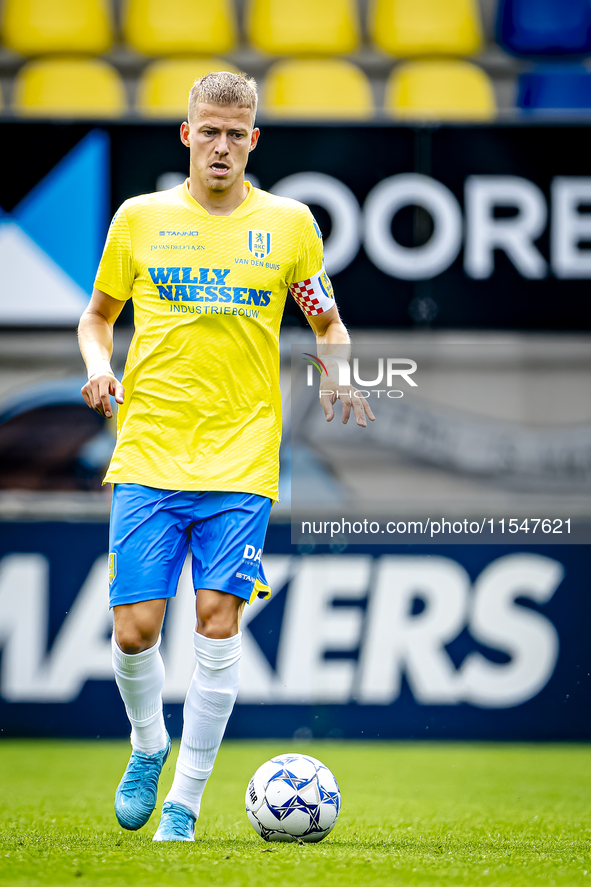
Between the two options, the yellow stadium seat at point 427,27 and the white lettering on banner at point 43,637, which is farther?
the yellow stadium seat at point 427,27

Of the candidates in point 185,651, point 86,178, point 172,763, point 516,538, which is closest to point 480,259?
point 516,538

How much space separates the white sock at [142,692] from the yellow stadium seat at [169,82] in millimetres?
5401

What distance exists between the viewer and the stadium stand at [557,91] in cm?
794

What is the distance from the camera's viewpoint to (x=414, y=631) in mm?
6188

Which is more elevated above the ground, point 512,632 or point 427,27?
point 427,27

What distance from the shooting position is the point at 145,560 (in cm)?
296

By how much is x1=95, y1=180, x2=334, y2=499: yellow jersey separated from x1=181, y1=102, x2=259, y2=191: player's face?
120 millimetres

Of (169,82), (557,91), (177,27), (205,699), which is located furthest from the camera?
(177,27)

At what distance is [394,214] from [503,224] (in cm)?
67

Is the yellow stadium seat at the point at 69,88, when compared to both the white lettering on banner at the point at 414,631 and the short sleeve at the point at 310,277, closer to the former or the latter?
the white lettering on banner at the point at 414,631

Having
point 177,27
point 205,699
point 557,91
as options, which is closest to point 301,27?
point 177,27

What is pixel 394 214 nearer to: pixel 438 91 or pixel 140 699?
pixel 438 91

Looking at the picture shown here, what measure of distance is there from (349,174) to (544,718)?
3440 millimetres

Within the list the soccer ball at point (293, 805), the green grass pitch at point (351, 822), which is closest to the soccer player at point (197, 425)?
the soccer ball at point (293, 805)
